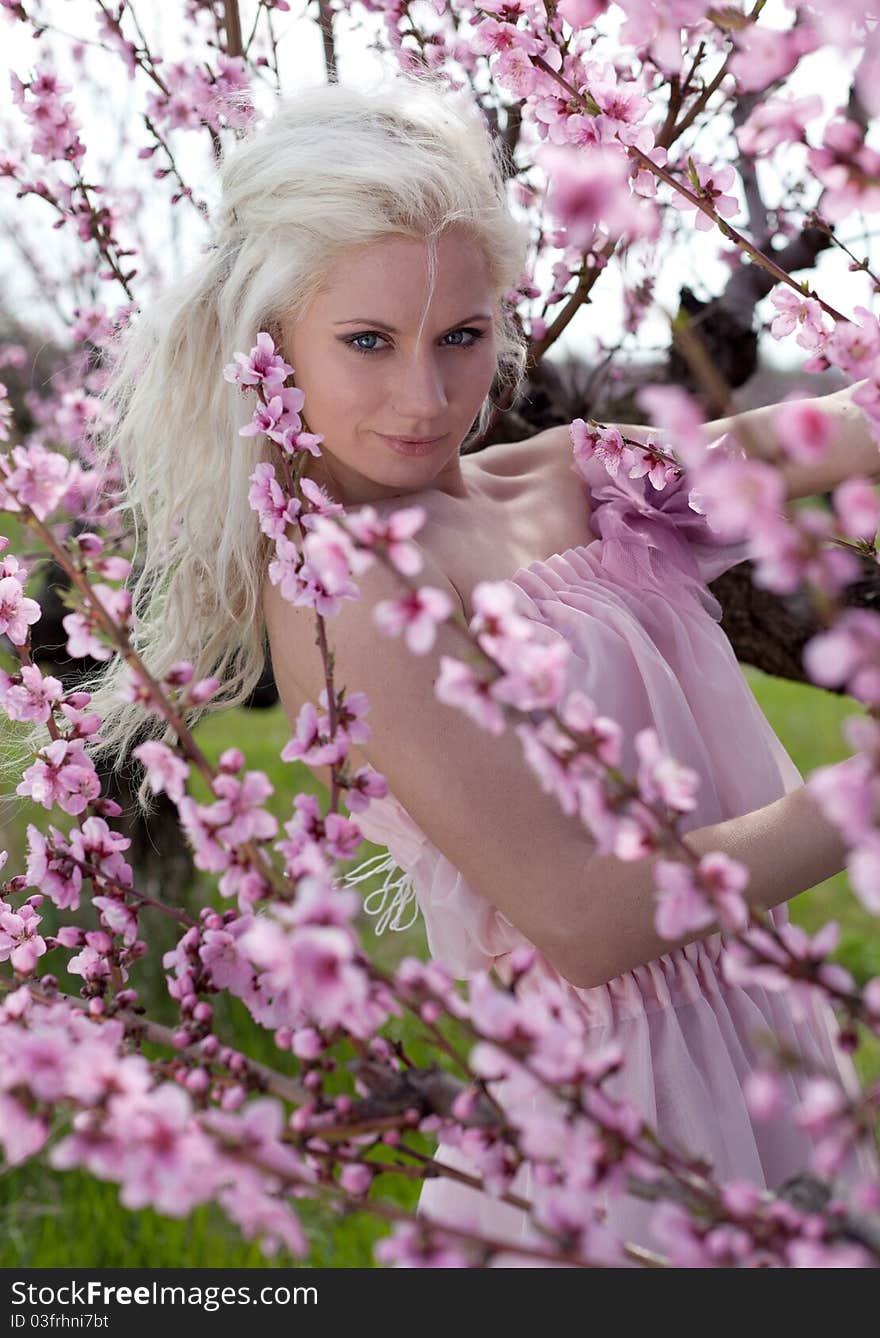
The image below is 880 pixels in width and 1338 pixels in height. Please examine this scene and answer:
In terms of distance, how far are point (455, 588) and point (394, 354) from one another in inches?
11.7

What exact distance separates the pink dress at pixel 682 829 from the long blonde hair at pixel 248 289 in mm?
373

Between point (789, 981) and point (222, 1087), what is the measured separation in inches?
16.6

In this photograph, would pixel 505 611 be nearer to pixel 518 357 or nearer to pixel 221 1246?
pixel 518 357

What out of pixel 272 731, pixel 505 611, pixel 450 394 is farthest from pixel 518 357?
pixel 272 731

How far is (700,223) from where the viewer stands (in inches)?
54.0

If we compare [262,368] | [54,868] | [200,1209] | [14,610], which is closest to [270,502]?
[262,368]

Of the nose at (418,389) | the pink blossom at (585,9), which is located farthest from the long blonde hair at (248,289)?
the pink blossom at (585,9)

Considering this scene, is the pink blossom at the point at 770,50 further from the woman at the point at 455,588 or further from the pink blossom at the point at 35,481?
the woman at the point at 455,588

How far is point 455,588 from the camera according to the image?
62.2 inches

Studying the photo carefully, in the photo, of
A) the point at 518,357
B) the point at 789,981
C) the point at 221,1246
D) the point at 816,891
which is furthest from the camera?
the point at 816,891

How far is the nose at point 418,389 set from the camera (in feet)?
4.85

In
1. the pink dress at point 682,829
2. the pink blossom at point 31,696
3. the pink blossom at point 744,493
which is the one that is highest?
the pink blossom at point 744,493

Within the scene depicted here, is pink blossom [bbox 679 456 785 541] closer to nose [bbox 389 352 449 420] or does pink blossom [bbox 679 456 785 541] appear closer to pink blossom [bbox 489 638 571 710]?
pink blossom [bbox 489 638 571 710]

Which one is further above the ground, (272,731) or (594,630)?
(594,630)
